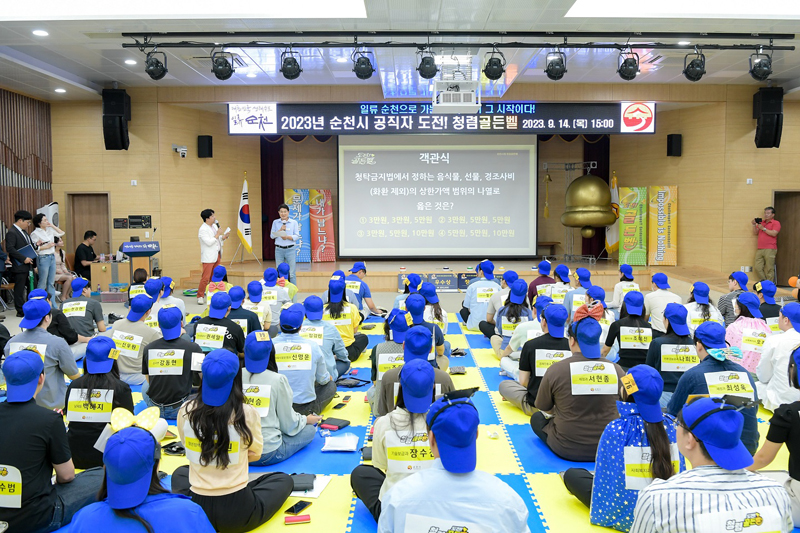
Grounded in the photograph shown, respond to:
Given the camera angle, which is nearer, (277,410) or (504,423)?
(277,410)

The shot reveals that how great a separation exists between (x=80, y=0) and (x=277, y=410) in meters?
6.33

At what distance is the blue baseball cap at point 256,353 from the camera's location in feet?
11.1

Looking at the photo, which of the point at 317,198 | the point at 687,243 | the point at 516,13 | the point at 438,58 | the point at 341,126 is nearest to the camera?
the point at 516,13

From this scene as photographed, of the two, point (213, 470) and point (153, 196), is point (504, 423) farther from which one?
point (153, 196)

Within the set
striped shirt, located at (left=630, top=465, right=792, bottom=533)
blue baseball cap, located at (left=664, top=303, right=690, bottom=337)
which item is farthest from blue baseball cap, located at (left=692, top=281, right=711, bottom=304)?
striped shirt, located at (left=630, top=465, right=792, bottom=533)

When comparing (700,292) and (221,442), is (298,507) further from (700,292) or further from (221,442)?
(700,292)

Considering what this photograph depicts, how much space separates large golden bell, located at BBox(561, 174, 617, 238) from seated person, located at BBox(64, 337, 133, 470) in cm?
1071

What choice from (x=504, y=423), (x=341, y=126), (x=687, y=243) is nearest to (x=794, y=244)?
(x=687, y=243)

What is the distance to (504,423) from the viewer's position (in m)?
4.55

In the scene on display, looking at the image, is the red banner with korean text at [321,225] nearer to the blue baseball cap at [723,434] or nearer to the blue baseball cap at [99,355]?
the blue baseball cap at [99,355]

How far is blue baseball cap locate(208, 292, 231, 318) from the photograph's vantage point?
16.1 feet

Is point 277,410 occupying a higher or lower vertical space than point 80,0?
lower

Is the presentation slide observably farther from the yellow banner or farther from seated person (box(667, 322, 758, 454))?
seated person (box(667, 322, 758, 454))

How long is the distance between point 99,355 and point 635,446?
2.84 meters
